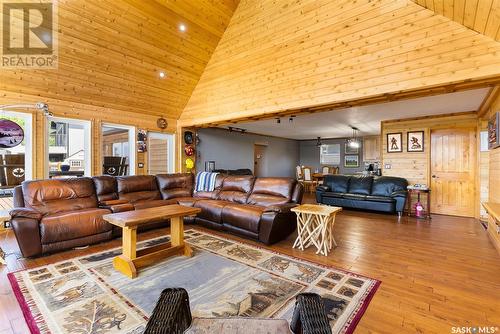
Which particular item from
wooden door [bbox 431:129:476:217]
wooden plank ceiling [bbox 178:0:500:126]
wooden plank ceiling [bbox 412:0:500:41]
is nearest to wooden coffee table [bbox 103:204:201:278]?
wooden plank ceiling [bbox 178:0:500:126]

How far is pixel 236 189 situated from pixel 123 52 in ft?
11.1

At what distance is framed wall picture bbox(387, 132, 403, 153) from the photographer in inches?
252

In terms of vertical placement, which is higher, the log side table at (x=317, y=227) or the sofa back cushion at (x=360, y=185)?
the sofa back cushion at (x=360, y=185)

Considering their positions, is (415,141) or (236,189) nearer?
(236,189)

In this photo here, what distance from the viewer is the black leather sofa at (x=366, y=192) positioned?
5.70 meters

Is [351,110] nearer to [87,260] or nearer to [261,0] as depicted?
[261,0]

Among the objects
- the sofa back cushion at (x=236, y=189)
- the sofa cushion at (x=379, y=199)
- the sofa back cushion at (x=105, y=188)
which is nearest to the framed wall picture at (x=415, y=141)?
the sofa cushion at (x=379, y=199)

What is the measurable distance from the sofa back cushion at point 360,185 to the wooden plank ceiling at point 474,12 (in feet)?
13.3

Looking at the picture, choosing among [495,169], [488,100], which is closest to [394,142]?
[488,100]

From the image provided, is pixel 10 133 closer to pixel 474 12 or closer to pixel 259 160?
pixel 474 12

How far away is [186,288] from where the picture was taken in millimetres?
2324

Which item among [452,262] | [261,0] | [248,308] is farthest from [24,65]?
[452,262]

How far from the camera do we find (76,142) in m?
8.13

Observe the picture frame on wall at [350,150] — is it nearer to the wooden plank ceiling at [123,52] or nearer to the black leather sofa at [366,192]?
the black leather sofa at [366,192]
